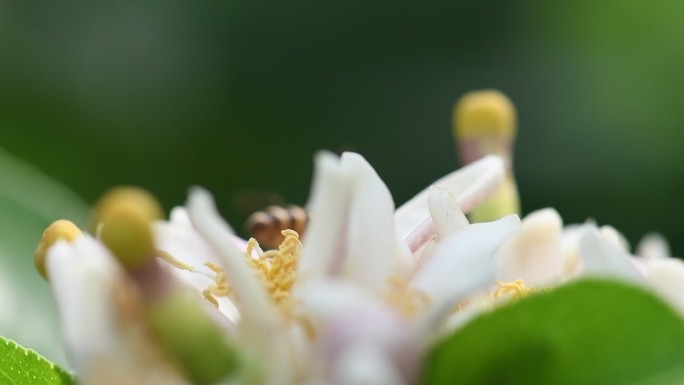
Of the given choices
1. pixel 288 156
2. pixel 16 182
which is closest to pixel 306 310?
pixel 16 182

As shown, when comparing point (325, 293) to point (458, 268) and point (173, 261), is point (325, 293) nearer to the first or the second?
point (458, 268)

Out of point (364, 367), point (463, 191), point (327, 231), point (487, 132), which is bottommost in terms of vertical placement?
point (364, 367)

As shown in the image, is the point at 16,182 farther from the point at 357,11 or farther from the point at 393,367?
the point at 357,11

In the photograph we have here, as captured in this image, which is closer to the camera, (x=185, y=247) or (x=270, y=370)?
(x=270, y=370)

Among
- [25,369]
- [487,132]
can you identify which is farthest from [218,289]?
[487,132]

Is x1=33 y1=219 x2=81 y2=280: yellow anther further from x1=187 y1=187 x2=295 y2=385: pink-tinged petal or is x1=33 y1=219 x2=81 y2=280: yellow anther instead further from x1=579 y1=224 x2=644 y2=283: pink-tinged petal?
x1=579 y1=224 x2=644 y2=283: pink-tinged petal

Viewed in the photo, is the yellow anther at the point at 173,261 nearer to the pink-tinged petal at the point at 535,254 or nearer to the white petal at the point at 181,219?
the white petal at the point at 181,219
